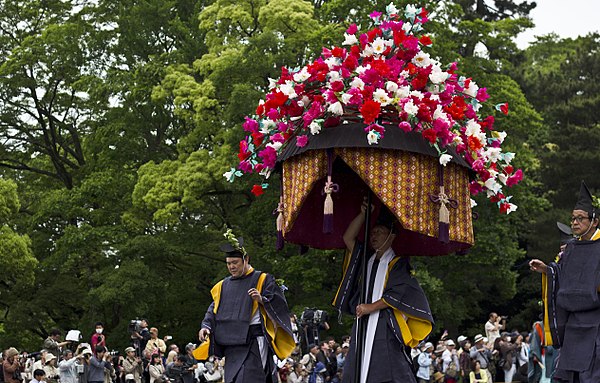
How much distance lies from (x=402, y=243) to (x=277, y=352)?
6.15 ft

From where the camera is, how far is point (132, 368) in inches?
718

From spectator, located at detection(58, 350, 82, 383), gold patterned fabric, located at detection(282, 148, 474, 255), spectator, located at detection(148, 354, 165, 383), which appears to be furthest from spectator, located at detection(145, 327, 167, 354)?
gold patterned fabric, located at detection(282, 148, 474, 255)

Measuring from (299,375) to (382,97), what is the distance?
42.3 feet

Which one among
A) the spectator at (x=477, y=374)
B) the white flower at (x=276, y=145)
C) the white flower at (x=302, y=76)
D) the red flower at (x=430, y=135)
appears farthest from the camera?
the spectator at (x=477, y=374)

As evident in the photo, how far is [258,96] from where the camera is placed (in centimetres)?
2542

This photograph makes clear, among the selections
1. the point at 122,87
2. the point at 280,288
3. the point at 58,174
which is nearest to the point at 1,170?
the point at 58,174

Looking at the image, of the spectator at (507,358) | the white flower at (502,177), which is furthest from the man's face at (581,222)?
the spectator at (507,358)

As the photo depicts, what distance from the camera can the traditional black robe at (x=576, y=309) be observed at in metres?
7.86

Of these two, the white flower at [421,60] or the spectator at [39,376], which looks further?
the spectator at [39,376]

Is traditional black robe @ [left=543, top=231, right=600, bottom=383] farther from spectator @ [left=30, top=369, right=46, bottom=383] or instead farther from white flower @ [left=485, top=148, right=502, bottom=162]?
spectator @ [left=30, top=369, right=46, bottom=383]

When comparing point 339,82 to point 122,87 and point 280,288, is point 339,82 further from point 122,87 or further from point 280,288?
point 122,87

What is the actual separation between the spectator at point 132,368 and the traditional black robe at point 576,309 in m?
11.3

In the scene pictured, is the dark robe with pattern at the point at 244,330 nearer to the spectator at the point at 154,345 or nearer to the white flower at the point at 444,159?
the white flower at the point at 444,159

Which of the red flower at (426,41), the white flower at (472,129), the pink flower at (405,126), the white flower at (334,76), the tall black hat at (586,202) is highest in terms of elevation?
the red flower at (426,41)
